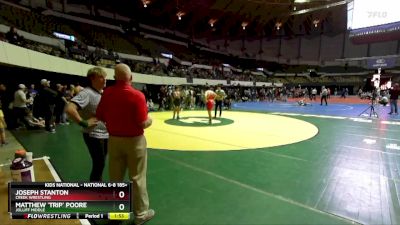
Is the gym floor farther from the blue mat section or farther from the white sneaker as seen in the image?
the blue mat section

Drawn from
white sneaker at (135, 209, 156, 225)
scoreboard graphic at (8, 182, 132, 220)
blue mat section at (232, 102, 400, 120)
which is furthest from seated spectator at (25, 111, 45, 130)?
blue mat section at (232, 102, 400, 120)

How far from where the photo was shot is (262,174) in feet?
15.2

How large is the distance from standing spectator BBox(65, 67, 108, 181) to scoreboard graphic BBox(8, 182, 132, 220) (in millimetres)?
927

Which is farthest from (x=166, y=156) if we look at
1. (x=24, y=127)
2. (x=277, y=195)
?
(x=24, y=127)

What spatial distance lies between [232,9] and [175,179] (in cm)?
3694

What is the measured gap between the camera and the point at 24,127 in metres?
9.77

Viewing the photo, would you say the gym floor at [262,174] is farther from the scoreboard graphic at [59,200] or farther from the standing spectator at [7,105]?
the standing spectator at [7,105]

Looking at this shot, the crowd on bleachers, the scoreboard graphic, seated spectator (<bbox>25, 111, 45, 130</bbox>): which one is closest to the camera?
the scoreboard graphic

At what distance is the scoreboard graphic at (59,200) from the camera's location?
2.05 meters

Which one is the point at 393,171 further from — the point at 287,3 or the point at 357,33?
the point at 357,33

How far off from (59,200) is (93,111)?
4.59 feet

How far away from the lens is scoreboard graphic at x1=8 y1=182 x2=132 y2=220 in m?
2.05

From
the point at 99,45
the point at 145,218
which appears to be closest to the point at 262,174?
the point at 145,218

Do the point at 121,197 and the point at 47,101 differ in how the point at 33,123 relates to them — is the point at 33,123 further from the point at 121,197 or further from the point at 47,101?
the point at 121,197
